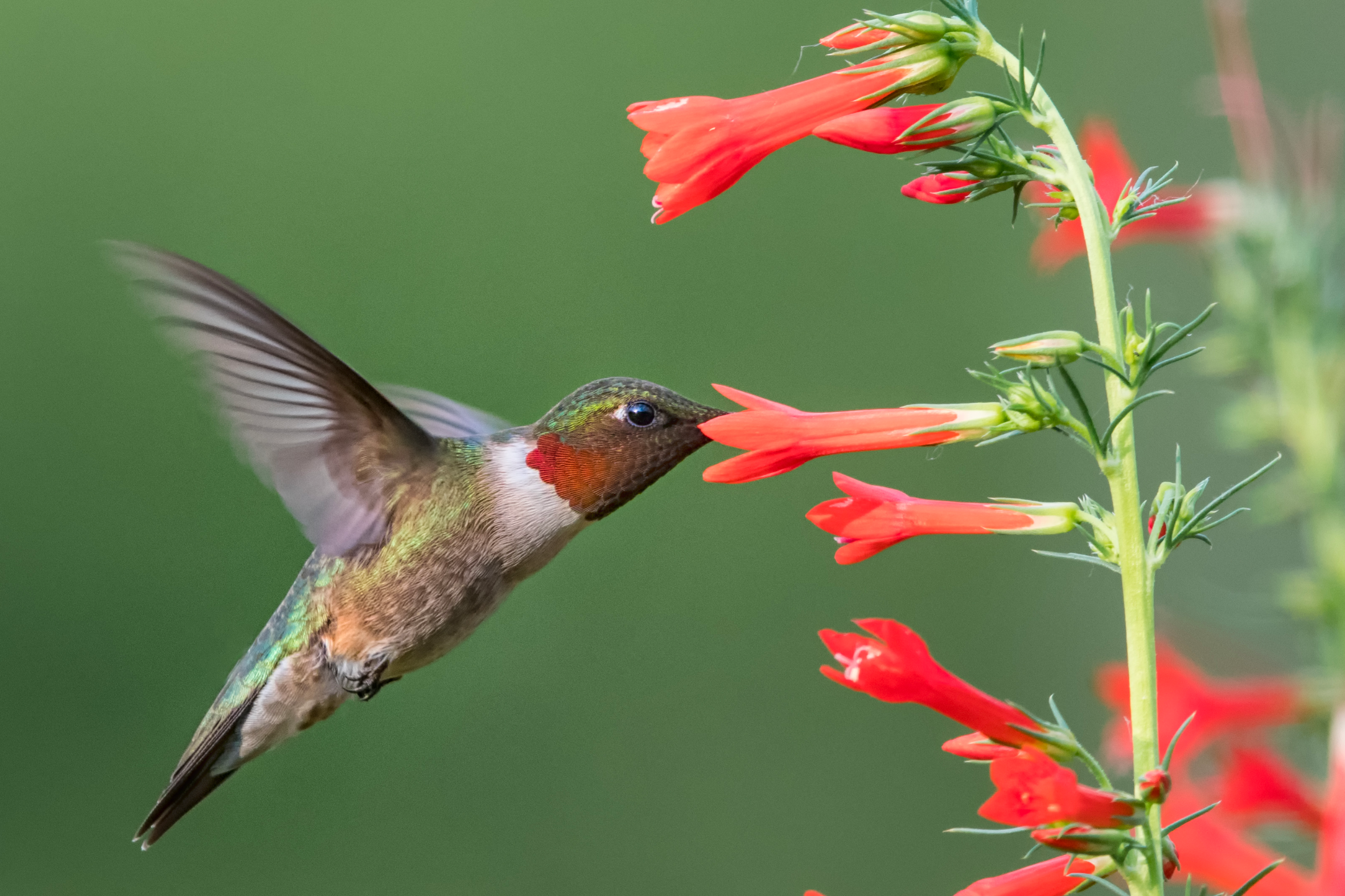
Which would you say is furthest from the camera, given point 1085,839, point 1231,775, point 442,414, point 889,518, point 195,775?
point 442,414

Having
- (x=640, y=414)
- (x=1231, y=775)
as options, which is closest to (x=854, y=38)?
(x=640, y=414)

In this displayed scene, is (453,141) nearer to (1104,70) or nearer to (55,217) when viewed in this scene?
(55,217)

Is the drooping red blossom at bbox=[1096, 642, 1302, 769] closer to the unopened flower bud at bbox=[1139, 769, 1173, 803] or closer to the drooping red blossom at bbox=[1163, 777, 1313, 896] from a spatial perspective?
the drooping red blossom at bbox=[1163, 777, 1313, 896]

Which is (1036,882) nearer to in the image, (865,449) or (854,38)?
(865,449)

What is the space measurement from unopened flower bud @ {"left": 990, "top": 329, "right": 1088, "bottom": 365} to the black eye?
2.42 feet

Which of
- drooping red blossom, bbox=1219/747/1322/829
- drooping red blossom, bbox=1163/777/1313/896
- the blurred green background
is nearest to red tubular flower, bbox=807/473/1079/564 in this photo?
drooping red blossom, bbox=1163/777/1313/896

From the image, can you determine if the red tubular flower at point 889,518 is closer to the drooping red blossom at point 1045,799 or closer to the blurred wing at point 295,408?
the drooping red blossom at point 1045,799

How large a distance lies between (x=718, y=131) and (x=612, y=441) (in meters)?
0.63

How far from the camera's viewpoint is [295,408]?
74.6 inches

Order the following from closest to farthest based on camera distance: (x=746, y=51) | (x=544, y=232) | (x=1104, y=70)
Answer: (x=544, y=232), (x=746, y=51), (x=1104, y=70)

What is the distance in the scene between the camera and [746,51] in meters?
5.55

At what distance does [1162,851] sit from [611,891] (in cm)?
368

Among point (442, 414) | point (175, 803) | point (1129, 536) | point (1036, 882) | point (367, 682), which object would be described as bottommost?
point (175, 803)

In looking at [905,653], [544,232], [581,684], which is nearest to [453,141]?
[544,232]
